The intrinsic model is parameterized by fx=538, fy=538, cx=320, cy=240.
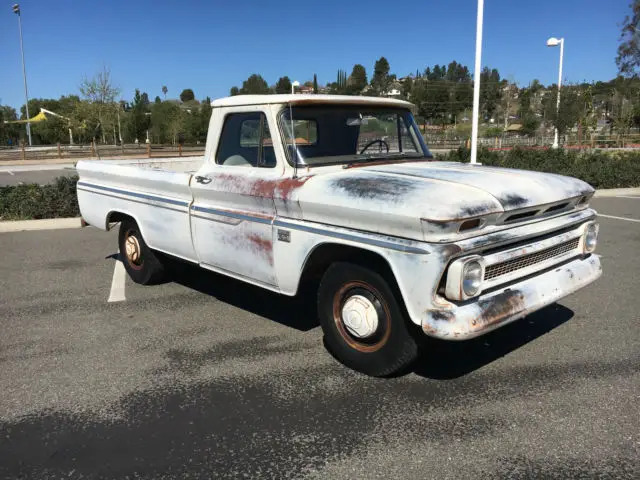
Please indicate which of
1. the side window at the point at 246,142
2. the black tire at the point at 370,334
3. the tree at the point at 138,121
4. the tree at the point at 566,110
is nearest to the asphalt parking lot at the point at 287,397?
the black tire at the point at 370,334

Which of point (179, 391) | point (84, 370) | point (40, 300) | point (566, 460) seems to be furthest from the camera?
point (40, 300)

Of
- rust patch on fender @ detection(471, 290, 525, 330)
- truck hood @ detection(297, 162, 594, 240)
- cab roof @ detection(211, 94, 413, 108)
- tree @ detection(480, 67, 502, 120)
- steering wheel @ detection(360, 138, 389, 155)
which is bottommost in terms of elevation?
rust patch on fender @ detection(471, 290, 525, 330)

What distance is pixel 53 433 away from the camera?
3018 mm

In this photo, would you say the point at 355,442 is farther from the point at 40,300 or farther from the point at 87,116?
the point at 87,116

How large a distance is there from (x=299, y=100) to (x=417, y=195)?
140 centimetres

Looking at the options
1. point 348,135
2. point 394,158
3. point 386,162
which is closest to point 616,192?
point 394,158

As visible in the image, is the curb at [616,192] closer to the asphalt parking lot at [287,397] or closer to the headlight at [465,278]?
the asphalt parking lot at [287,397]

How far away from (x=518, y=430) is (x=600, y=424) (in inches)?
18.8

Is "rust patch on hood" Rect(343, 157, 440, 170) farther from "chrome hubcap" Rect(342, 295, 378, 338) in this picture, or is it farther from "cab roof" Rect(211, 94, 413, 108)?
"chrome hubcap" Rect(342, 295, 378, 338)

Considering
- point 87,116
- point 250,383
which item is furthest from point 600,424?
point 87,116

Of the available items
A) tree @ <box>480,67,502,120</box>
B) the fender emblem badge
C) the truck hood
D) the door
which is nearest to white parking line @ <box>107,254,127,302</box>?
the door

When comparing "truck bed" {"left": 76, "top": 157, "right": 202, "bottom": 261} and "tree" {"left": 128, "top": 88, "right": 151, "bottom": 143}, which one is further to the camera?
"tree" {"left": 128, "top": 88, "right": 151, "bottom": 143}

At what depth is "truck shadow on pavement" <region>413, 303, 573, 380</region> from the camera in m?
3.75

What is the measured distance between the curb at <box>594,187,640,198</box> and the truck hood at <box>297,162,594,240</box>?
10625 millimetres
